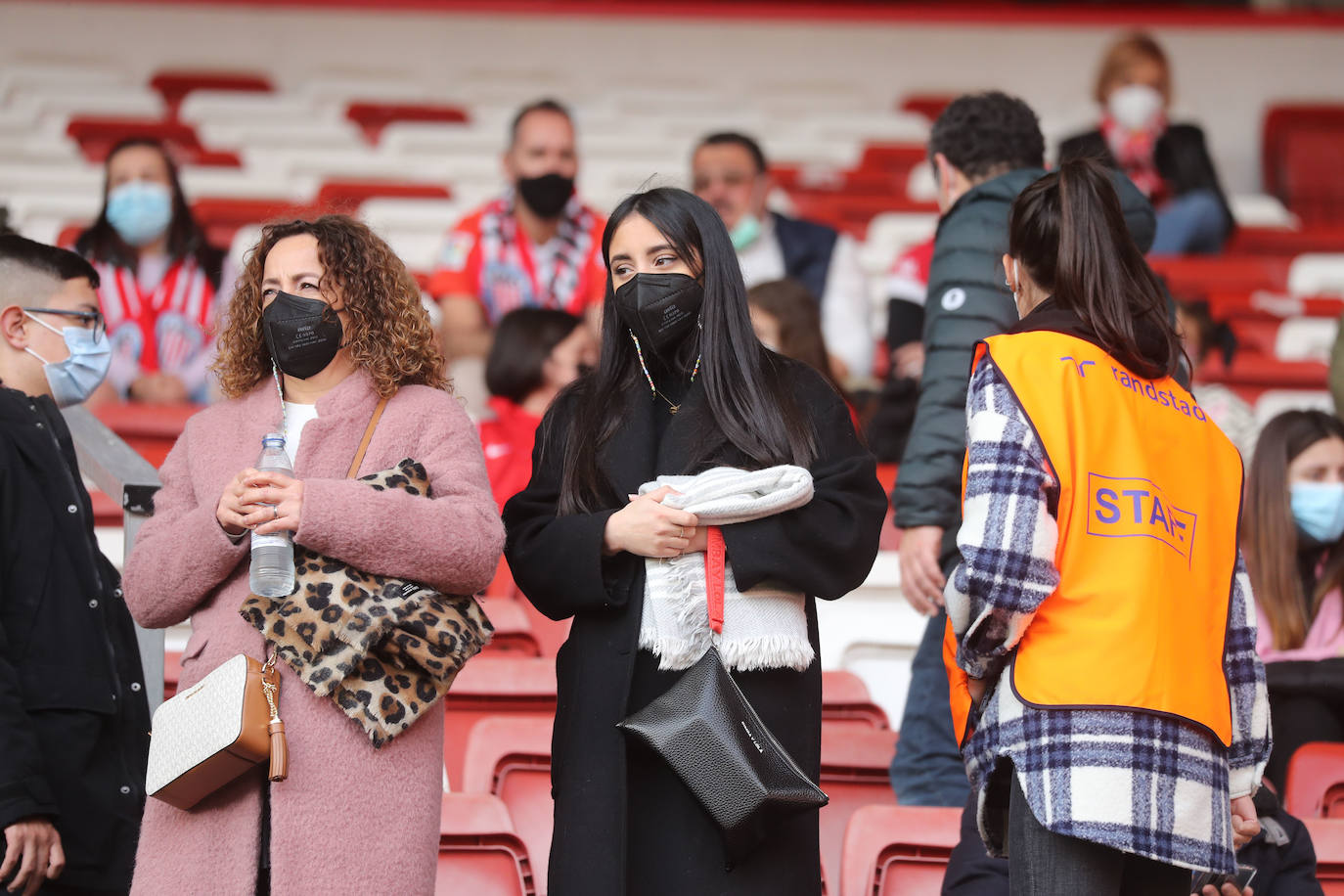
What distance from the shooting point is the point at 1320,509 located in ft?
11.9

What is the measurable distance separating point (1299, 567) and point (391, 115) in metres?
5.82

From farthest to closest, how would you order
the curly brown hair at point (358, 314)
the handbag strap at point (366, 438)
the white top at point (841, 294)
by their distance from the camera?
the white top at point (841, 294), the curly brown hair at point (358, 314), the handbag strap at point (366, 438)

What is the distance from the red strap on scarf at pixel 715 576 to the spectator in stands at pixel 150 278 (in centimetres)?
269

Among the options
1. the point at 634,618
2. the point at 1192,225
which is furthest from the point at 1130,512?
the point at 1192,225

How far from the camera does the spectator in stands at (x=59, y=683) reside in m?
2.29

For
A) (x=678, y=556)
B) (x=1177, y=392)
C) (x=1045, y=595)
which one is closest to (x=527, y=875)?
(x=678, y=556)

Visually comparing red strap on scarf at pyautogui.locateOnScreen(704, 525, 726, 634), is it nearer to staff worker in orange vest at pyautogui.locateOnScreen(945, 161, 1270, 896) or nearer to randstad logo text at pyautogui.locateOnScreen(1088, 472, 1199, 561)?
staff worker in orange vest at pyautogui.locateOnScreen(945, 161, 1270, 896)

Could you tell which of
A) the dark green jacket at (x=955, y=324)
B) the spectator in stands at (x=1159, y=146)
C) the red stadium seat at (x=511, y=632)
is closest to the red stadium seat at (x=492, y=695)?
the red stadium seat at (x=511, y=632)

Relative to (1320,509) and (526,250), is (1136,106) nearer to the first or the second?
(526,250)

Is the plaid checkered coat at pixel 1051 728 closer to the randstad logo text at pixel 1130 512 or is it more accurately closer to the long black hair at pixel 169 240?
the randstad logo text at pixel 1130 512

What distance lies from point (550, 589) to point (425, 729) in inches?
9.8

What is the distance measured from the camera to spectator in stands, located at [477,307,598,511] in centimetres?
401

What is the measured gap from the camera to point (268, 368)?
2.45 metres

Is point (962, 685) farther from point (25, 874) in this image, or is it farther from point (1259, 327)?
point (1259, 327)
